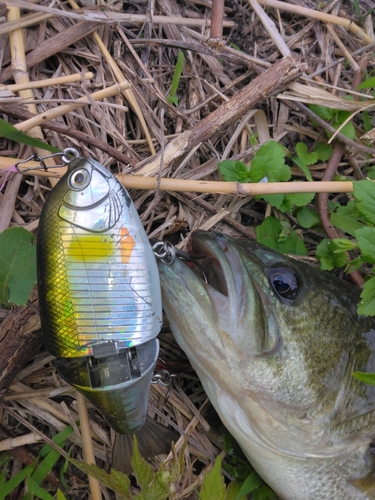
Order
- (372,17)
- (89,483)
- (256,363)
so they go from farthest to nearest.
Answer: (372,17), (89,483), (256,363)

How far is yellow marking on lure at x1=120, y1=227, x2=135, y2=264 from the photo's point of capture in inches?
62.7

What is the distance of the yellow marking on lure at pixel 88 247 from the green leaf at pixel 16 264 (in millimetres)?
477

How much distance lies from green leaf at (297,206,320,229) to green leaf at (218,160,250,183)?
421 mm

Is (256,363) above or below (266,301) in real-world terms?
below

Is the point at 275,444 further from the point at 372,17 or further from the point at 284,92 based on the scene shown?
the point at 372,17

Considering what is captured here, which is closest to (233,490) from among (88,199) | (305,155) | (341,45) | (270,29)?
(88,199)

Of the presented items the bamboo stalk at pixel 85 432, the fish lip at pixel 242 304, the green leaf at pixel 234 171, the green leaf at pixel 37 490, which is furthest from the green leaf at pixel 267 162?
the green leaf at pixel 37 490

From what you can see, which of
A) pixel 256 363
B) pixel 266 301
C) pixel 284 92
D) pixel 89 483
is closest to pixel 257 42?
pixel 284 92

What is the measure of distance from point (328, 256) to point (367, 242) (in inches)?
21.9

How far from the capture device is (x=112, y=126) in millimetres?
2453

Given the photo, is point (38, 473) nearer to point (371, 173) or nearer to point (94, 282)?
point (94, 282)

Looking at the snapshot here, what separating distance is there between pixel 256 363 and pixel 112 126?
1.43 m

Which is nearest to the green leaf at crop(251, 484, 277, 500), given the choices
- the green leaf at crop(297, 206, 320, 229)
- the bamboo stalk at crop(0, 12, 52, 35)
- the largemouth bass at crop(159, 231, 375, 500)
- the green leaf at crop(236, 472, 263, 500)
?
the green leaf at crop(236, 472, 263, 500)

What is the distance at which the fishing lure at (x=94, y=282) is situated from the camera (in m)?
1.56
